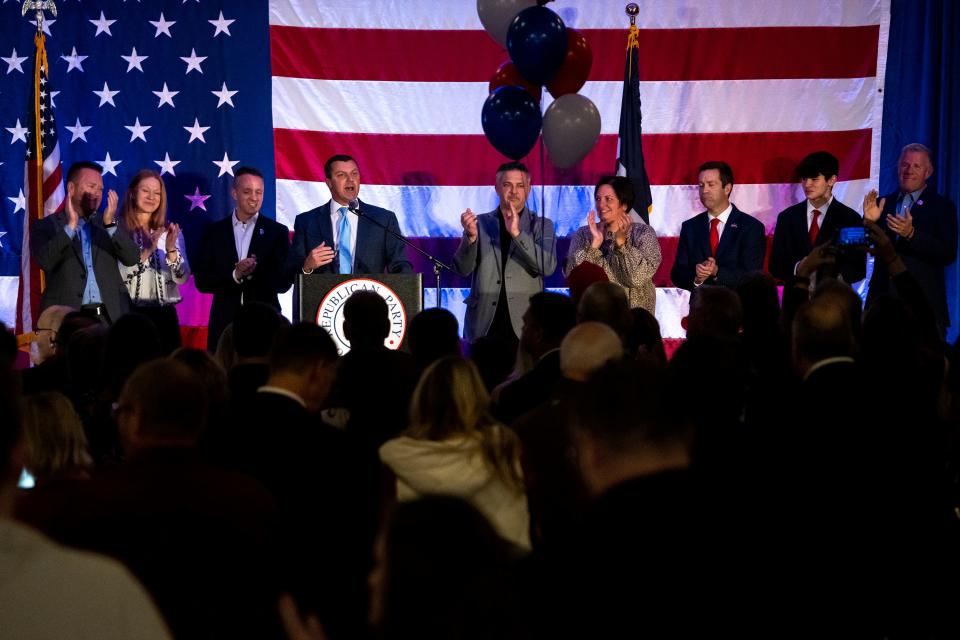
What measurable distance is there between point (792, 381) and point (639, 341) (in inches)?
37.8

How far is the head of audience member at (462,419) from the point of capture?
8.52 feet

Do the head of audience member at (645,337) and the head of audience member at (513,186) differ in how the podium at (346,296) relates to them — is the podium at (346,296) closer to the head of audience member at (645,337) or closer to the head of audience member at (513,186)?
the head of audience member at (513,186)

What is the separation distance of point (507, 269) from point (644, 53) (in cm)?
224

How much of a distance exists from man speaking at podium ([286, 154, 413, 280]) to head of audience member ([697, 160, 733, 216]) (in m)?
2.07

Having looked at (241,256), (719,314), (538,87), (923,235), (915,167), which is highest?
(538,87)

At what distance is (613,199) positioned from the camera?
6875 mm

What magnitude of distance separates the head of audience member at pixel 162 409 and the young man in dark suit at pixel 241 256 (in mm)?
4611

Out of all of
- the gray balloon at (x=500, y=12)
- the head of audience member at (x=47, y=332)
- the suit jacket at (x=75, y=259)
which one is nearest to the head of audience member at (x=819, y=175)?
the gray balloon at (x=500, y=12)

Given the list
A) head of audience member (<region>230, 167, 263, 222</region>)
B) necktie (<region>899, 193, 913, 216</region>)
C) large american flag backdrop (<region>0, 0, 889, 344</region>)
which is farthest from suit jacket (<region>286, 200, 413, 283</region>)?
necktie (<region>899, 193, 913, 216</region>)

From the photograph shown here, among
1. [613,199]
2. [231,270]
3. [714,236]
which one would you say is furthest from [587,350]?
[714,236]

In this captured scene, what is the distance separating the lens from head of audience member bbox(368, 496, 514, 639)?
1695mm

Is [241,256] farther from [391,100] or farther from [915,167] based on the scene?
[915,167]

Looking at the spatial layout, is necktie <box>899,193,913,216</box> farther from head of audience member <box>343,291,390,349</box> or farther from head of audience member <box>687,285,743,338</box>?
head of audience member <box>343,291,390,349</box>

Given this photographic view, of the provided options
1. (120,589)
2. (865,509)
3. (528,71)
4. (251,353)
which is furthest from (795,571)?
(528,71)
